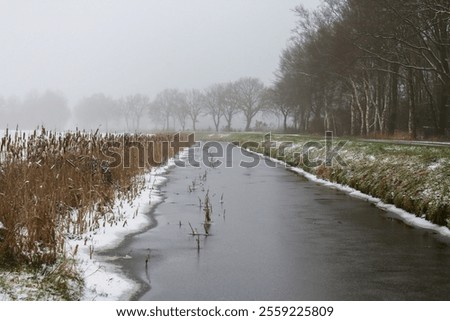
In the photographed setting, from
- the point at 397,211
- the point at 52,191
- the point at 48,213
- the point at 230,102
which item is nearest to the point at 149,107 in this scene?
the point at 230,102

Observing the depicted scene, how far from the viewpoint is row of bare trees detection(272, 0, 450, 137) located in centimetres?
2331

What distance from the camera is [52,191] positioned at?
7.93 metres

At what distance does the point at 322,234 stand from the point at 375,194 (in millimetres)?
4513

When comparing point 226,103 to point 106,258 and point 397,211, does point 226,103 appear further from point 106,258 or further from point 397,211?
point 106,258

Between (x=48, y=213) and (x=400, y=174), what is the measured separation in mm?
8862

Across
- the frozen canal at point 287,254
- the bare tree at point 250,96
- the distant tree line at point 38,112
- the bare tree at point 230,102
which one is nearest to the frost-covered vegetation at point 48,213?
the frozen canal at point 287,254

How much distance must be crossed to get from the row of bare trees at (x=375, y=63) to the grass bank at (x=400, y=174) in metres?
7.19

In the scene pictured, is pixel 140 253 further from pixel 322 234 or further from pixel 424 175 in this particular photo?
pixel 424 175

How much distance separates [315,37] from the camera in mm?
34969

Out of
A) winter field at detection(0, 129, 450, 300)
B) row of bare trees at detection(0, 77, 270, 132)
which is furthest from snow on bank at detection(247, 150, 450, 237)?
row of bare trees at detection(0, 77, 270, 132)

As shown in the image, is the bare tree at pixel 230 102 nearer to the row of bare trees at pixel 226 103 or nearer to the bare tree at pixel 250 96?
the row of bare trees at pixel 226 103

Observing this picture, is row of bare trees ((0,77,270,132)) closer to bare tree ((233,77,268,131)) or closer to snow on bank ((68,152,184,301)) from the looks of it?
bare tree ((233,77,268,131))
